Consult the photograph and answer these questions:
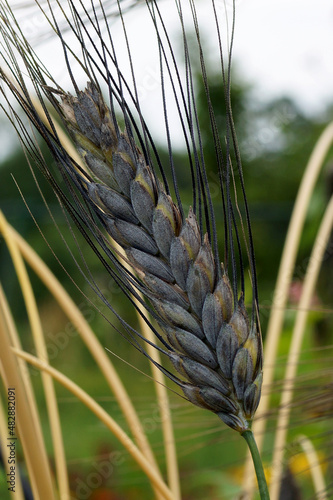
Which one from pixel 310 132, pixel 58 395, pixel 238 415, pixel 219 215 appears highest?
pixel 310 132

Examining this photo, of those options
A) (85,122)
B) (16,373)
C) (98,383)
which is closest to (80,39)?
(85,122)

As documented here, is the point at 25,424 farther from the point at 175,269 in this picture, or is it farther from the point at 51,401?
the point at 51,401

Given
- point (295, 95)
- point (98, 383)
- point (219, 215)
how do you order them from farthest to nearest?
point (295, 95) → point (98, 383) → point (219, 215)

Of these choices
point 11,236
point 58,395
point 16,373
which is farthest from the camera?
point 58,395

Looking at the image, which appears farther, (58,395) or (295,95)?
(295,95)

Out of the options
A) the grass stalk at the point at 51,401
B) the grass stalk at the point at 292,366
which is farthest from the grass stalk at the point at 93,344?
the grass stalk at the point at 292,366

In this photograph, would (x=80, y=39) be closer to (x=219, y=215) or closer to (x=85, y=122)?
(x=85, y=122)

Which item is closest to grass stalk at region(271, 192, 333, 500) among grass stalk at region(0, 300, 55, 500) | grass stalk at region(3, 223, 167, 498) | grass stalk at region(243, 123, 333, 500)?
grass stalk at region(243, 123, 333, 500)

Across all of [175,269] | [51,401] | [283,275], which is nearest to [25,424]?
[175,269]

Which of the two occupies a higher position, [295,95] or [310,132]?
[295,95]
